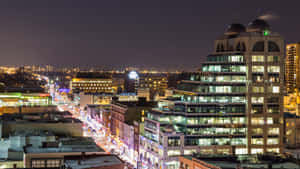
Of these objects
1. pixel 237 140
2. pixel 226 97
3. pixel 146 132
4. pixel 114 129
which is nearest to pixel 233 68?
pixel 226 97

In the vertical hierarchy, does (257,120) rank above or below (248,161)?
above

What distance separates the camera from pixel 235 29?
411 ft

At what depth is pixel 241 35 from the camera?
118000 millimetres

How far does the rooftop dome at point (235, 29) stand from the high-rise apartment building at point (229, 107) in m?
4.96

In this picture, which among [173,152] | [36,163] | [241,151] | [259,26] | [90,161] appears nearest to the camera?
[90,161]

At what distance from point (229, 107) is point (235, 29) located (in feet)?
76.0

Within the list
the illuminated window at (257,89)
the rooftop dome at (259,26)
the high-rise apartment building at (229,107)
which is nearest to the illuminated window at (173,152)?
the high-rise apartment building at (229,107)

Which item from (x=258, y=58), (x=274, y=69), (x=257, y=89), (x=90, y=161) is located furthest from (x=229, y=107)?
(x=90, y=161)

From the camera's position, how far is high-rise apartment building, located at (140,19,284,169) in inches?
4264

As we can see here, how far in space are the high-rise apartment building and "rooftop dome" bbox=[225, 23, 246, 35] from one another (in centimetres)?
496

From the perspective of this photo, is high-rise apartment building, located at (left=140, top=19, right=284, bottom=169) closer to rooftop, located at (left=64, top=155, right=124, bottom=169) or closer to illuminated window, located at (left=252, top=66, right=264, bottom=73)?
illuminated window, located at (left=252, top=66, right=264, bottom=73)

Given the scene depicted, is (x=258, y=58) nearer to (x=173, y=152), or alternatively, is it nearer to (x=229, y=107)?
(x=229, y=107)

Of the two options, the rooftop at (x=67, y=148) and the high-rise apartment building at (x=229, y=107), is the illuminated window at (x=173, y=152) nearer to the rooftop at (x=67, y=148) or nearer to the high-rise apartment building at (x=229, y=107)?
the high-rise apartment building at (x=229, y=107)

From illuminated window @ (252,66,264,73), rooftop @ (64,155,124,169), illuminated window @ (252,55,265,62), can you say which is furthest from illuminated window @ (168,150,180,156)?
rooftop @ (64,155,124,169)
